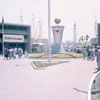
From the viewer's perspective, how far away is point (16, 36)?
60.8 m

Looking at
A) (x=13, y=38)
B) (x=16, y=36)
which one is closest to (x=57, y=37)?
(x=13, y=38)

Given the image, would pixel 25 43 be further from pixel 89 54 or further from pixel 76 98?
pixel 76 98

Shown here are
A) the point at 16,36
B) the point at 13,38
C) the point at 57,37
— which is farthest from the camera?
the point at 16,36

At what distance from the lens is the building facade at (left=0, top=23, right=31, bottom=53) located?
5944 centimetres

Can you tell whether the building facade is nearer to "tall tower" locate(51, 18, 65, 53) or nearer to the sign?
the sign

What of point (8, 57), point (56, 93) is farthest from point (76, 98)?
point (8, 57)

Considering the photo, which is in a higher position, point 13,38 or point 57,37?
point 13,38

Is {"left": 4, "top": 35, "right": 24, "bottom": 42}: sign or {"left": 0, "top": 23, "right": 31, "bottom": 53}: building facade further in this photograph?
{"left": 0, "top": 23, "right": 31, "bottom": 53}: building facade

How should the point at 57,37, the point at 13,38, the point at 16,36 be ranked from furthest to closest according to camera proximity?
the point at 16,36, the point at 13,38, the point at 57,37

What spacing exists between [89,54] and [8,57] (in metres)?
12.0

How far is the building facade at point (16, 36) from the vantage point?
195 ft

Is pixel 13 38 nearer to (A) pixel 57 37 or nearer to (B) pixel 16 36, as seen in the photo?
(B) pixel 16 36

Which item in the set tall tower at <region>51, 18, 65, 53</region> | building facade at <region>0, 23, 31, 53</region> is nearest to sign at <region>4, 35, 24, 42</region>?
building facade at <region>0, 23, 31, 53</region>

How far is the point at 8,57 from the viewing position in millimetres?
31703
